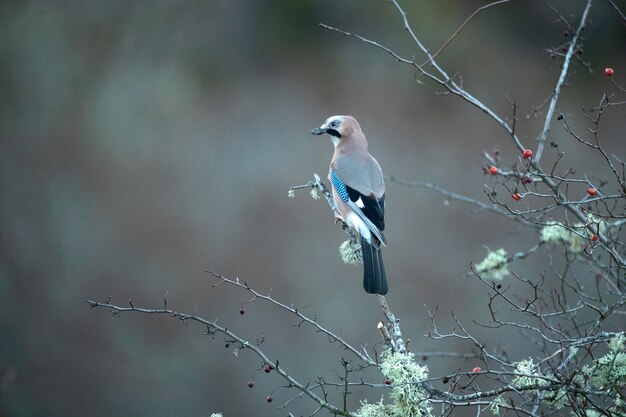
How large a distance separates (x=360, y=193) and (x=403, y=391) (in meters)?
1.74

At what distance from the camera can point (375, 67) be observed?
6078 mm

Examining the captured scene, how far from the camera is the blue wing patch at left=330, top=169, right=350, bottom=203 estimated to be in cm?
391

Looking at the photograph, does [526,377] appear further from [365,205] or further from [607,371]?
[365,205]

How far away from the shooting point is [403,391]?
2.28m

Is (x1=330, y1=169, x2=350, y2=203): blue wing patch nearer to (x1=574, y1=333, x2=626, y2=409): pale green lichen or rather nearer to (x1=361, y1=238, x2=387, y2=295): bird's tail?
(x1=361, y1=238, x2=387, y2=295): bird's tail

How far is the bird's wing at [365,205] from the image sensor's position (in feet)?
12.0

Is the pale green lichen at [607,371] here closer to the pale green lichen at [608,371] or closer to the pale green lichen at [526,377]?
the pale green lichen at [608,371]

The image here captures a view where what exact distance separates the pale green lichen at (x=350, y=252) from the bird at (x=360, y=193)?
0.06m

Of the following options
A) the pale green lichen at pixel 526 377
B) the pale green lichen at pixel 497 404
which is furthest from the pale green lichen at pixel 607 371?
the pale green lichen at pixel 497 404

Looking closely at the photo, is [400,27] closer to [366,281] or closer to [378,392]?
[378,392]

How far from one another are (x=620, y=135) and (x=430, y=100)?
152cm

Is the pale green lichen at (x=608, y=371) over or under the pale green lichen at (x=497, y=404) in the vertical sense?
over

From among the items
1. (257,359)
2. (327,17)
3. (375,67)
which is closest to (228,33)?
(327,17)

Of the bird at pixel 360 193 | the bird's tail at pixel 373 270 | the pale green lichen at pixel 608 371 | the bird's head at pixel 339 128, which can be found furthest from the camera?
the bird's head at pixel 339 128
